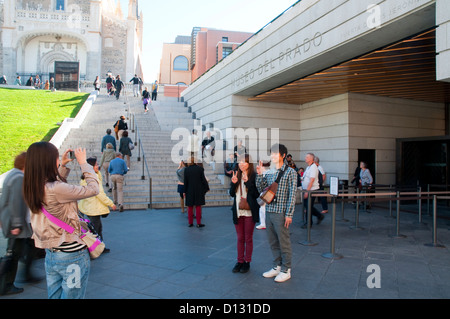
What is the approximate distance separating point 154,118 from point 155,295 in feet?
56.0

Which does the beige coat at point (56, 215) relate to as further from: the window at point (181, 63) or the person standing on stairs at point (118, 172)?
the window at point (181, 63)

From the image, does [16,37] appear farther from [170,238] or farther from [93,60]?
[170,238]

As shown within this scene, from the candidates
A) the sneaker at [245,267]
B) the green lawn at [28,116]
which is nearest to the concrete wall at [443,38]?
the sneaker at [245,267]

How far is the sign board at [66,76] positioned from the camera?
95.5 feet

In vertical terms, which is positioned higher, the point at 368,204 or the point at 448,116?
the point at 448,116

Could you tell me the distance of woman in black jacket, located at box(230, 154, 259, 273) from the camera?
16.2 feet

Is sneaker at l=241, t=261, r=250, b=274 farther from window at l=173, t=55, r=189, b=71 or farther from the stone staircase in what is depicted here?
window at l=173, t=55, r=189, b=71

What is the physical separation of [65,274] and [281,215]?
114 inches

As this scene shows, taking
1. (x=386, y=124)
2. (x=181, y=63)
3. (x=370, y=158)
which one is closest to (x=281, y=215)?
(x=370, y=158)

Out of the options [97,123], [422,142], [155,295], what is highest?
[97,123]

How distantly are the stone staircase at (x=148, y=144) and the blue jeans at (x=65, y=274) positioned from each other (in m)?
8.31

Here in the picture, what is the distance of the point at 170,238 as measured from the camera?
7.12 m
